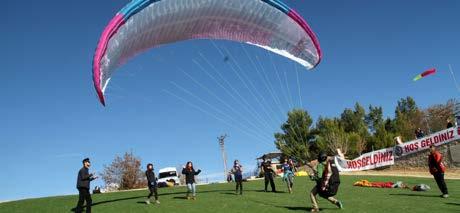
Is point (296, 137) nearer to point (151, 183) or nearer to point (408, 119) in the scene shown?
point (151, 183)

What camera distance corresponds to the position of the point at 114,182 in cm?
A: 5484

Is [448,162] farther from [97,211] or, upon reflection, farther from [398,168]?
[97,211]

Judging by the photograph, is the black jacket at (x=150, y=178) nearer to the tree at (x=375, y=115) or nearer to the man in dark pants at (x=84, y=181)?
the man in dark pants at (x=84, y=181)

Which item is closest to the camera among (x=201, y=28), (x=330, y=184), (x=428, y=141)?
(x=330, y=184)

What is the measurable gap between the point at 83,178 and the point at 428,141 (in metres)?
24.2

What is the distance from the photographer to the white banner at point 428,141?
93.6 ft

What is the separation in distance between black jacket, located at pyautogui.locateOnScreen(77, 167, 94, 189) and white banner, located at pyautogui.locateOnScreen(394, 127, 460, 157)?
23644 mm

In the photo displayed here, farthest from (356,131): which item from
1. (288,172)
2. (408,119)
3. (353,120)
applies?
(288,172)

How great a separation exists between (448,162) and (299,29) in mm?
19850

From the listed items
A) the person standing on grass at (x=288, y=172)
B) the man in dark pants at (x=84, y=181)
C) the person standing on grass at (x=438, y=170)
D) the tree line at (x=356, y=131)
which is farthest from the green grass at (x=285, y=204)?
the tree line at (x=356, y=131)

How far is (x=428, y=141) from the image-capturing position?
29891 millimetres

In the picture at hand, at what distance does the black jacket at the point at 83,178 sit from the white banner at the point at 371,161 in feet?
74.8

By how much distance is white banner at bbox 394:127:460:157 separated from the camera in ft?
93.6

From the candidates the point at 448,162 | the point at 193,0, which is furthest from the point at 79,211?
the point at 448,162
